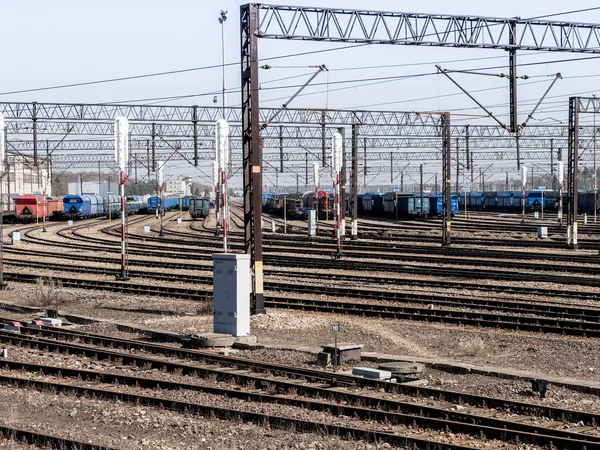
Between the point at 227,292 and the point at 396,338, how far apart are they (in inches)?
150

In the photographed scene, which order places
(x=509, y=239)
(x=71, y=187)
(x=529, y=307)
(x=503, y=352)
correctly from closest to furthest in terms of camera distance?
(x=503, y=352)
(x=529, y=307)
(x=509, y=239)
(x=71, y=187)

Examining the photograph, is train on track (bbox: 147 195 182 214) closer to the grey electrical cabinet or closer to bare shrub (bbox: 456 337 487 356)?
the grey electrical cabinet

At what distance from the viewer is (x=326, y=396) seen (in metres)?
13.1

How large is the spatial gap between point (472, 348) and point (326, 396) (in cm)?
513

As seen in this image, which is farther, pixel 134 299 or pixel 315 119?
pixel 315 119

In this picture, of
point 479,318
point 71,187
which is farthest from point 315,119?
point 71,187

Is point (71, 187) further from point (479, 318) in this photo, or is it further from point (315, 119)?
point (479, 318)

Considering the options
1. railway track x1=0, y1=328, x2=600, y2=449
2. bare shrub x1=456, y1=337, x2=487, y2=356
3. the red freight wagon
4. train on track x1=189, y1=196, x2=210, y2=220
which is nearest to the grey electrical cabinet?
railway track x1=0, y1=328, x2=600, y2=449

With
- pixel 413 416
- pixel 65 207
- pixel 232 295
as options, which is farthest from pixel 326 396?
pixel 65 207

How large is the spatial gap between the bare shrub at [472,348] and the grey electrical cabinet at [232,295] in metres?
4.60

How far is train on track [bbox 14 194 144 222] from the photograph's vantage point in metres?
77.8

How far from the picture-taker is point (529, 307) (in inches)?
930

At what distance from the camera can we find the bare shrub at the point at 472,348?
17.2 metres

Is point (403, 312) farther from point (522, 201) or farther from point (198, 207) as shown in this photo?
point (522, 201)
